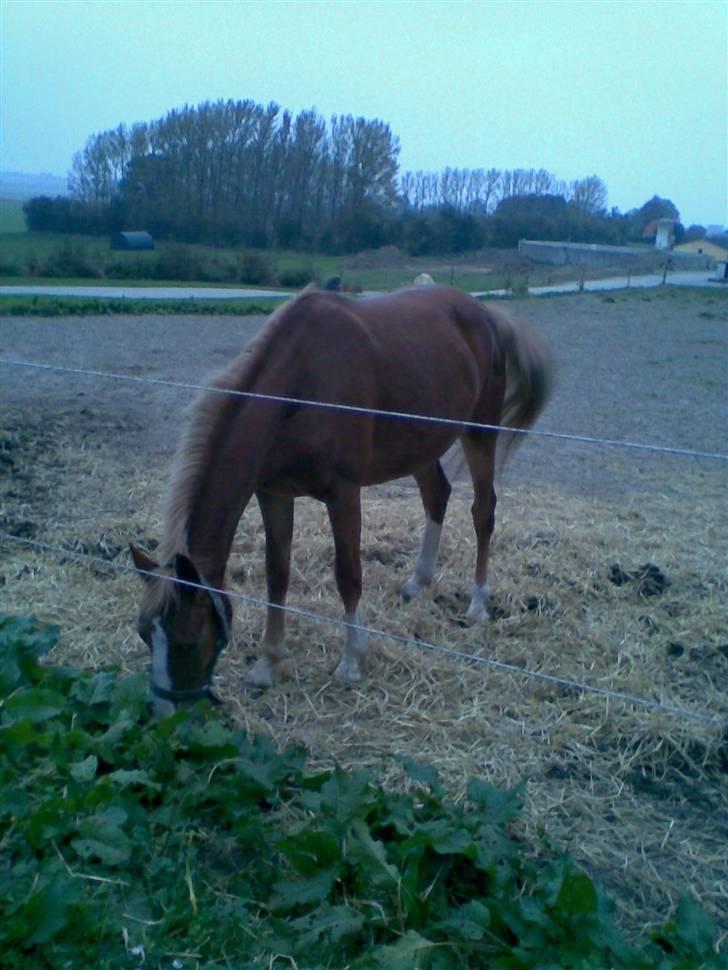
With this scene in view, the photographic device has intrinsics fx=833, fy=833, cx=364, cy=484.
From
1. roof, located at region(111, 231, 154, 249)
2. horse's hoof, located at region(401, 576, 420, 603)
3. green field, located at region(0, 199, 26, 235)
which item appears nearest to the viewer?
horse's hoof, located at region(401, 576, 420, 603)

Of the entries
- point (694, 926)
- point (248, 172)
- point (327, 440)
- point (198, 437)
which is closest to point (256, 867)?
point (694, 926)

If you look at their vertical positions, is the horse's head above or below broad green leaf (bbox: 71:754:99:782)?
above

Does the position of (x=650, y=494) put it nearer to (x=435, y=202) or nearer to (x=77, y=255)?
(x=435, y=202)

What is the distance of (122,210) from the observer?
51.4 ft

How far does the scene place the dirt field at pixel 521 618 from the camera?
288 cm

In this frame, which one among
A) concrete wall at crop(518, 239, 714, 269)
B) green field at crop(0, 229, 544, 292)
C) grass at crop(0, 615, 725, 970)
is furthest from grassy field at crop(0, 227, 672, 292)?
grass at crop(0, 615, 725, 970)

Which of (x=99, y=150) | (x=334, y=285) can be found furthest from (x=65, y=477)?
(x=99, y=150)

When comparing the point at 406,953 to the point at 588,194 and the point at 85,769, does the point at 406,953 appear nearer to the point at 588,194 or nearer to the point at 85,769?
the point at 85,769

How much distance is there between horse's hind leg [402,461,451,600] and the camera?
460cm

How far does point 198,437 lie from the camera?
3.15 meters

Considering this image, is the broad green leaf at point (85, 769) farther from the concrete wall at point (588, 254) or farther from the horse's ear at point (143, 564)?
the concrete wall at point (588, 254)

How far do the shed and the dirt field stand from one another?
876 centimetres

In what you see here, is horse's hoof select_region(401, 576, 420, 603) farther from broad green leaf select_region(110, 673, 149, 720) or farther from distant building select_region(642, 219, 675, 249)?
distant building select_region(642, 219, 675, 249)

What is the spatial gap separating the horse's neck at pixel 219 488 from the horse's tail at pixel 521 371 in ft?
6.91
